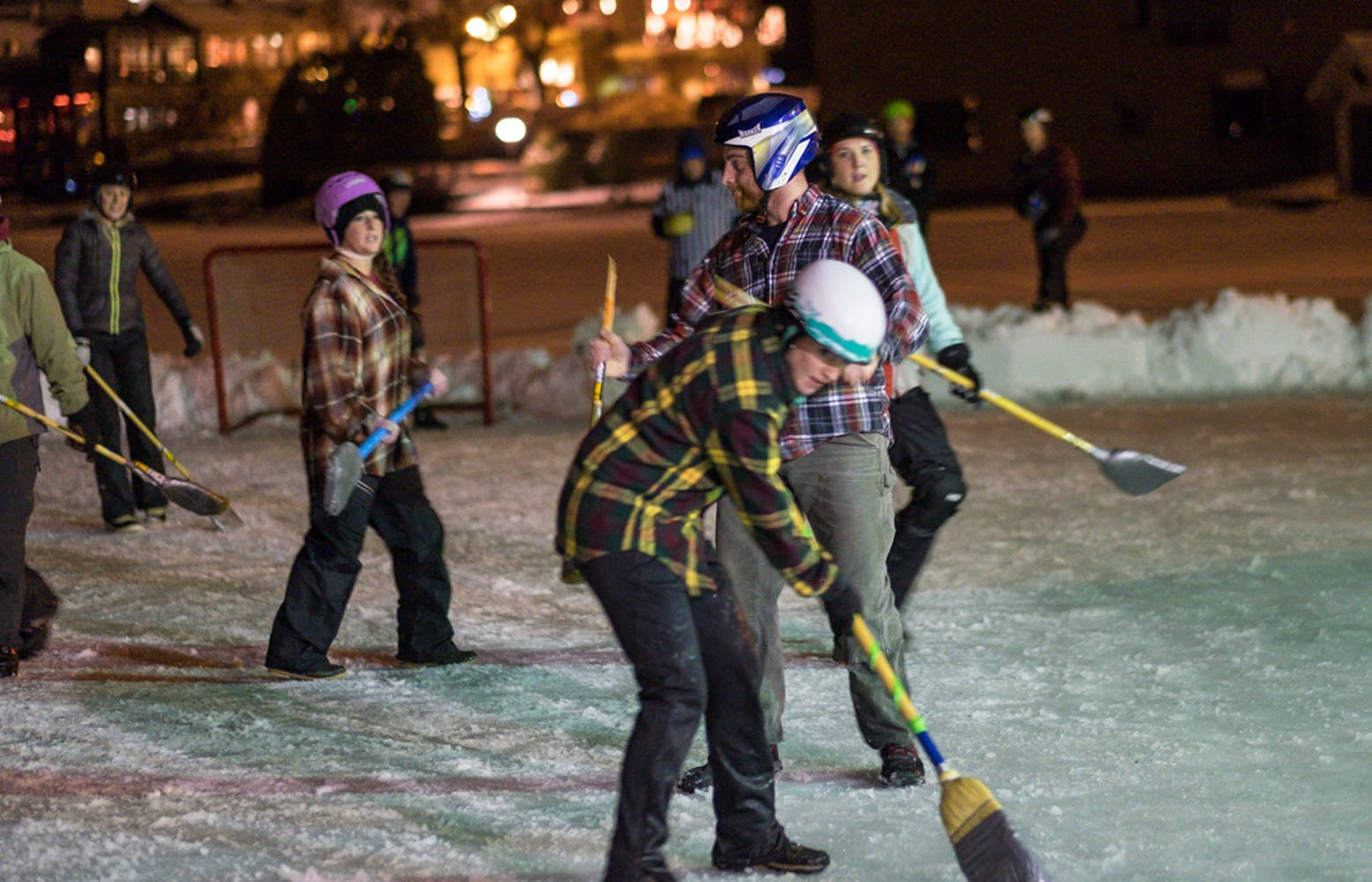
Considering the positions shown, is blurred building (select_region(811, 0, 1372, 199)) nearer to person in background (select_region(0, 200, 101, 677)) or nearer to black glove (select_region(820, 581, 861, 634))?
person in background (select_region(0, 200, 101, 677))

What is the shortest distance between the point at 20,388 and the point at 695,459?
3.21 metres

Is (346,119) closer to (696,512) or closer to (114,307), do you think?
(114,307)

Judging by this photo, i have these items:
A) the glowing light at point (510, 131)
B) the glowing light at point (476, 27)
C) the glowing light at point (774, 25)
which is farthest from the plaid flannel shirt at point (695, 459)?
the glowing light at point (476, 27)

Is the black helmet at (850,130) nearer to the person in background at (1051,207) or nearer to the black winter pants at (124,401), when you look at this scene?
the black winter pants at (124,401)

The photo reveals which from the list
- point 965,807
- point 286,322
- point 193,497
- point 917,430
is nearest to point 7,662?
point 193,497

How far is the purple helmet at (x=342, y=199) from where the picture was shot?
5.64m

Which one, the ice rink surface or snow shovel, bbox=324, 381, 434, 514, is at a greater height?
snow shovel, bbox=324, 381, 434, 514

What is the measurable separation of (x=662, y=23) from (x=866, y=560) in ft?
256

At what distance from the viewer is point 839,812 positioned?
15.1ft

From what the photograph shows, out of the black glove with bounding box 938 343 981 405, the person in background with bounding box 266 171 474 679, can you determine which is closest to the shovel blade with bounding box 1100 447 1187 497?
the black glove with bounding box 938 343 981 405

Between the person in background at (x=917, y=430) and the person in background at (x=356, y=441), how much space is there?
58.9 inches

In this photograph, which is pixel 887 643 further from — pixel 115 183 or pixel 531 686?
pixel 115 183

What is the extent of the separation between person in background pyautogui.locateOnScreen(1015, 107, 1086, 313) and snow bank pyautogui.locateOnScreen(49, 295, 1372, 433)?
8.55 feet

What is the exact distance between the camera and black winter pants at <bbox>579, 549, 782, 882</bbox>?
12.6ft
